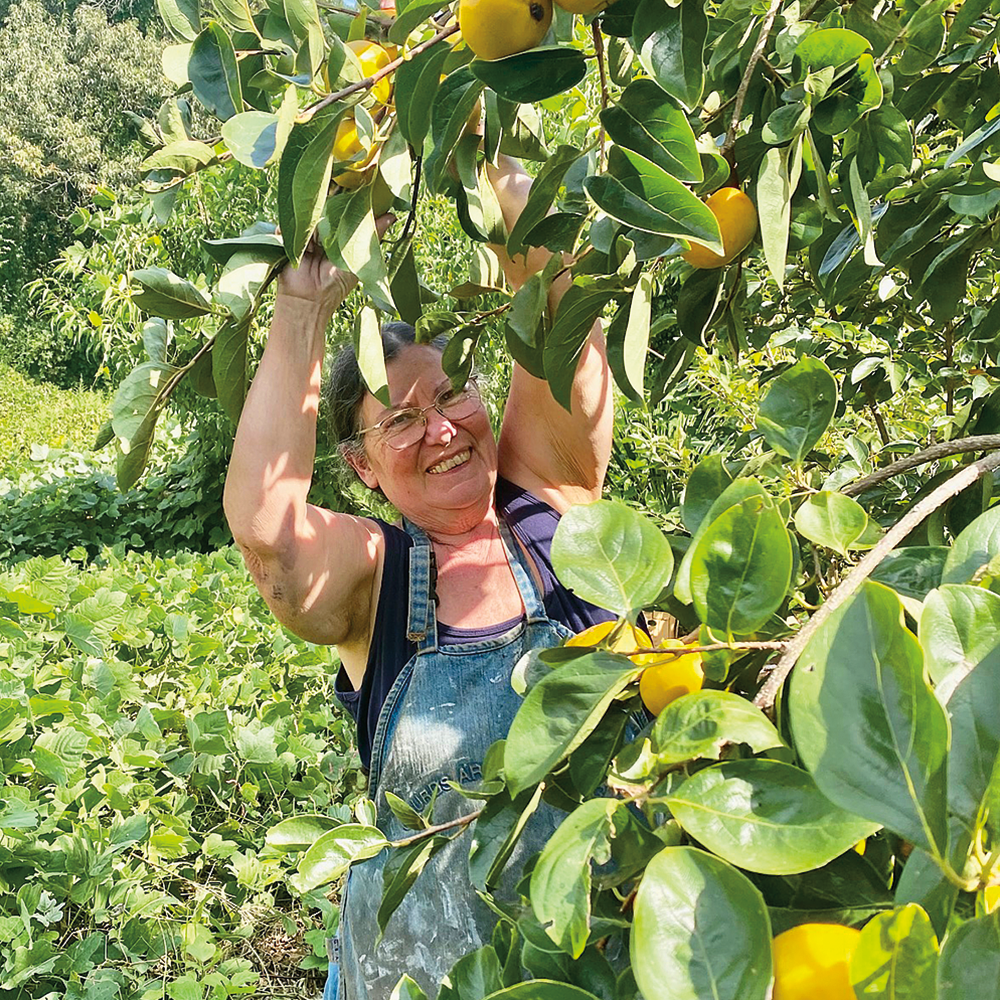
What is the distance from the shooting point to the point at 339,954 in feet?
5.40

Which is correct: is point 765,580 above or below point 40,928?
above

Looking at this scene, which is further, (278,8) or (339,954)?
(339,954)

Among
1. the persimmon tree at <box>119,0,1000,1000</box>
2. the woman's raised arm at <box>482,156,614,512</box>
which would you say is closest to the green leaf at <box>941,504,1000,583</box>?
the persimmon tree at <box>119,0,1000,1000</box>

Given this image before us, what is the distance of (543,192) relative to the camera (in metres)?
0.82

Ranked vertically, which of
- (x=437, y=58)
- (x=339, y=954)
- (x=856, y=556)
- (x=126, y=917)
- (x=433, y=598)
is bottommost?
(x=126, y=917)

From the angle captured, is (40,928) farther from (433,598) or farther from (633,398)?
(633,398)

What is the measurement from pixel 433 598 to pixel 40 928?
1140 millimetres

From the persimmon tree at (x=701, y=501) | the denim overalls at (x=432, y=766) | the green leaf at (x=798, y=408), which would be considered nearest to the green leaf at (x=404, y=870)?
the persimmon tree at (x=701, y=501)

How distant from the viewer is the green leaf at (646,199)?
613 millimetres

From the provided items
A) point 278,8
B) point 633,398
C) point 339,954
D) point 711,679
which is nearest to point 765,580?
point 711,679

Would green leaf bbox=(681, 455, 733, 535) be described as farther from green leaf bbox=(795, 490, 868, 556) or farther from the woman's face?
the woman's face

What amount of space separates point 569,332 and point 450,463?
834 millimetres

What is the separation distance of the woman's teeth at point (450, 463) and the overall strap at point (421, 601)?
12 centimetres

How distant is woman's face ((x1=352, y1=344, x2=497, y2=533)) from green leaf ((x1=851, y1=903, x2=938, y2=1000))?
1318mm
